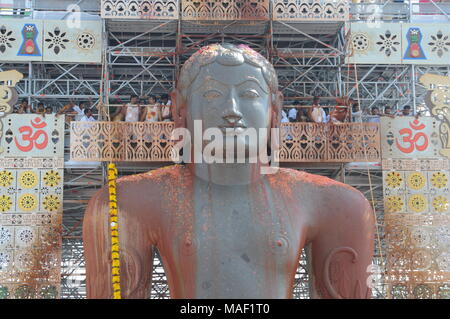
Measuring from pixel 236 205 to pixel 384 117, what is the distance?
728 cm

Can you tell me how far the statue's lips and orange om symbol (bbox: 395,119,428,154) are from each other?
7427 millimetres

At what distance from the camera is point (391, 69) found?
1288cm

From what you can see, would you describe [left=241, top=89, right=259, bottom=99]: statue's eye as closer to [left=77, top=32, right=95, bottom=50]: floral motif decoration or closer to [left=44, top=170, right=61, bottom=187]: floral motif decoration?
[left=44, top=170, right=61, bottom=187]: floral motif decoration

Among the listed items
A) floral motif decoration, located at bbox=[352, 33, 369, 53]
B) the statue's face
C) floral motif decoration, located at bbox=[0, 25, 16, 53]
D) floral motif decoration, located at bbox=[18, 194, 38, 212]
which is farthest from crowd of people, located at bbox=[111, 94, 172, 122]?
the statue's face

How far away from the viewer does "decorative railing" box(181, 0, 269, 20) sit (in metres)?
11.2

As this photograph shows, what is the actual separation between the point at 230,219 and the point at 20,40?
8.27 m

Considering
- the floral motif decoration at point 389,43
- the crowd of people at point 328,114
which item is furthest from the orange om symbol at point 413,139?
the floral motif decoration at point 389,43

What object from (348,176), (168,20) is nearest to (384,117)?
(348,176)

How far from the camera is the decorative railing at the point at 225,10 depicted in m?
11.2

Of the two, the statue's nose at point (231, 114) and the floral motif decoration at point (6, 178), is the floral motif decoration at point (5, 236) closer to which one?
the floral motif decoration at point (6, 178)

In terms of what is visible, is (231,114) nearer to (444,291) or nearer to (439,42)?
(444,291)

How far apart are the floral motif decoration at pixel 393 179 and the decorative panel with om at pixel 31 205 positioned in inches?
182
